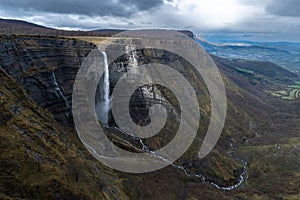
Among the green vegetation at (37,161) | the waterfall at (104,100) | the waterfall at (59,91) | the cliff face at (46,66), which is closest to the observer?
the green vegetation at (37,161)

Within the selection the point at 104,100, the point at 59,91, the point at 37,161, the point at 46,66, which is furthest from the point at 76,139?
the point at 104,100

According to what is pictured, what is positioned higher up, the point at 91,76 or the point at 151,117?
the point at 91,76

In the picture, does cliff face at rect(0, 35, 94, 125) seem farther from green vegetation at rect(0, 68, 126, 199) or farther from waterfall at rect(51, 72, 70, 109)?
green vegetation at rect(0, 68, 126, 199)

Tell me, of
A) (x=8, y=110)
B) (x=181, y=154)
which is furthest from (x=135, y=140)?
(x=8, y=110)

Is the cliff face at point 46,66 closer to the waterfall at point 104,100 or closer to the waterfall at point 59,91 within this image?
the waterfall at point 59,91

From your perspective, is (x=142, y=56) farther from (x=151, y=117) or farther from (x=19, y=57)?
(x=19, y=57)

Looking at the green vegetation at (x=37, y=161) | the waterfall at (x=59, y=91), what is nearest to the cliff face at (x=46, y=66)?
the waterfall at (x=59, y=91)

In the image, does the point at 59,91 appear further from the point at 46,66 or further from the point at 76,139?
the point at 76,139
